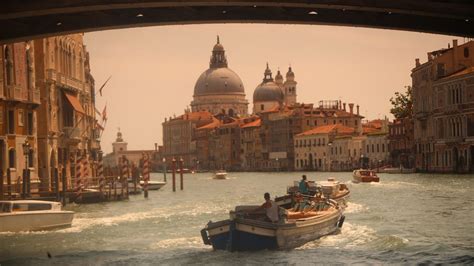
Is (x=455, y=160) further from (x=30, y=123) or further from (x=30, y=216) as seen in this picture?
(x=30, y=216)

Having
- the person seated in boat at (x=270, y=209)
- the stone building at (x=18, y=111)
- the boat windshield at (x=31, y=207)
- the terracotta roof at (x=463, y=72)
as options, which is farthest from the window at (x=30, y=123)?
the terracotta roof at (x=463, y=72)

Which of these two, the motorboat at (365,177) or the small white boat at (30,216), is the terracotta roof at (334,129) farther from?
the small white boat at (30,216)

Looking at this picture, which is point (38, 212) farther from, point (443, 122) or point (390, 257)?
point (443, 122)

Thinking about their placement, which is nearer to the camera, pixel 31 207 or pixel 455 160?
pixel 31 207

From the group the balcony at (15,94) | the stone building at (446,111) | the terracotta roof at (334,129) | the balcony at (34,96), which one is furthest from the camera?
the terracotta roof at (334,129)

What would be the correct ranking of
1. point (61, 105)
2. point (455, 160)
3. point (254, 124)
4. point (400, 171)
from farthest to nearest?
1. point (254, 124)
2. point (400, 171)
3. point (455, 160)
4. point (61, 105)

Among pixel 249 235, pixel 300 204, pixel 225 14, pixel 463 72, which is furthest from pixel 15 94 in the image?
pixel 463 72

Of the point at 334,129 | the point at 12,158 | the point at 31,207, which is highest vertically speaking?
the point at 334,129

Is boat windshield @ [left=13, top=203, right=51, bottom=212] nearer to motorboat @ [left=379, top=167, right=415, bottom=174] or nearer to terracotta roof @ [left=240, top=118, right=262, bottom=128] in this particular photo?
motorboat @ [left=379, top=167, right=415, bottom=174]
